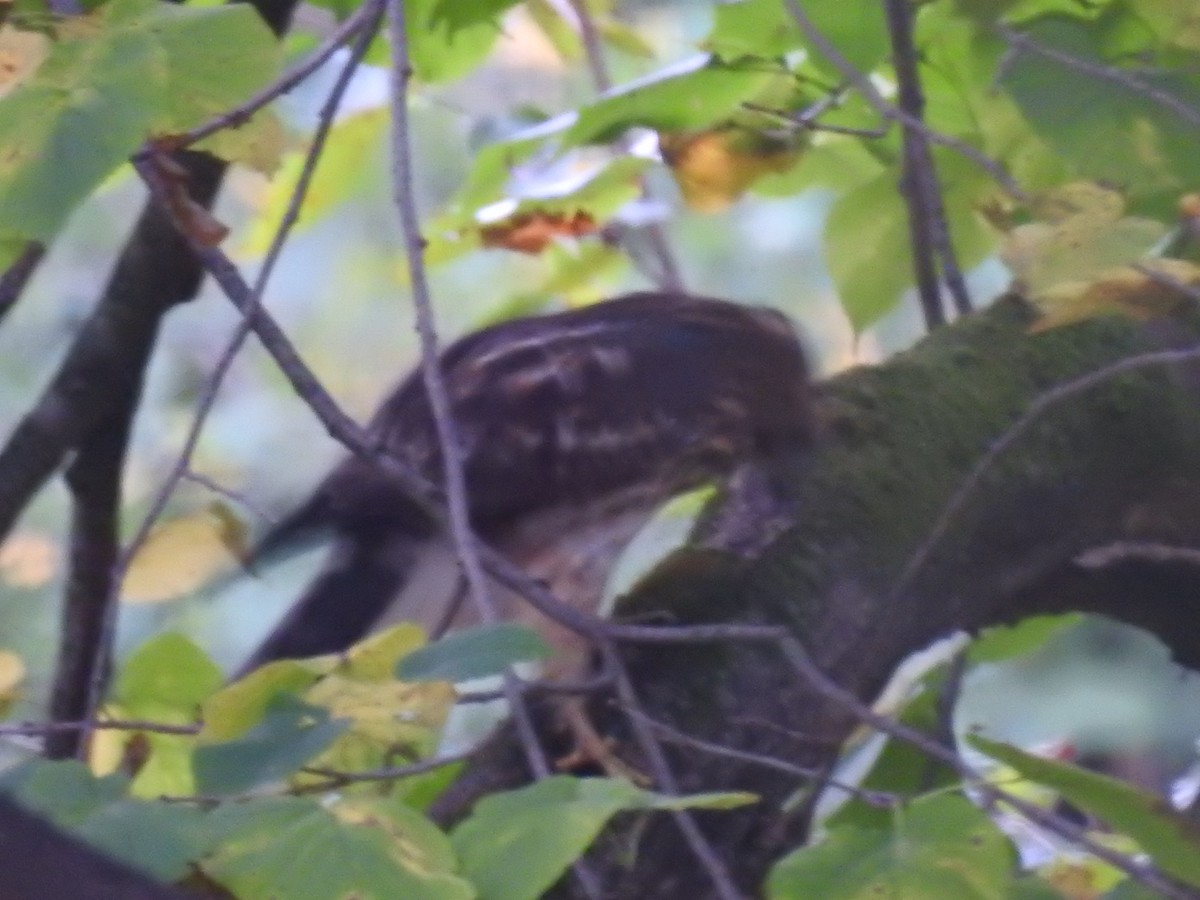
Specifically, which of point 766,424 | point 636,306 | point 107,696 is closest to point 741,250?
point 636,306

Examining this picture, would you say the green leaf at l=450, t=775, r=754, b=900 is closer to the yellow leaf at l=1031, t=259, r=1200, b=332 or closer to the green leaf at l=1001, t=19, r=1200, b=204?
the yellow leaf at l=1031, t=259, r=1200, b=332

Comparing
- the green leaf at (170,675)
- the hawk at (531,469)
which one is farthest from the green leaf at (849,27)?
the green leaf at (170,675)

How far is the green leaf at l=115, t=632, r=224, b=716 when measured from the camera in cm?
108

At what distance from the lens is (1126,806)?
0.76m

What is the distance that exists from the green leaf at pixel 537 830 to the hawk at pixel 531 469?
672 millimetres

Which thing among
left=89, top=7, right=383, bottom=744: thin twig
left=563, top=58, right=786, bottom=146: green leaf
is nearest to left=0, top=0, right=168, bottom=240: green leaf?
left=89, top=7, right=383, bottom=744: thin twig

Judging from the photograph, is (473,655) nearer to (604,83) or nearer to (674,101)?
(674,101)

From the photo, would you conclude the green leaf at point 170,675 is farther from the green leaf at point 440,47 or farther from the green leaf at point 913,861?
the green leaf at point 440,47

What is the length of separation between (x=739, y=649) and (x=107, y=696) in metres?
0.40

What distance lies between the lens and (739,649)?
3.45ft

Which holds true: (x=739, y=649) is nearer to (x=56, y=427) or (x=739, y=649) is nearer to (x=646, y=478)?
(x=646, y=478)

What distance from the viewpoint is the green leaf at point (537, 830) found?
0.66m

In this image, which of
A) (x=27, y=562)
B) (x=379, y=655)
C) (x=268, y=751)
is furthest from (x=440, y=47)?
(x=268, y=751)

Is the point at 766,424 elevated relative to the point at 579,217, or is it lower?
lower
